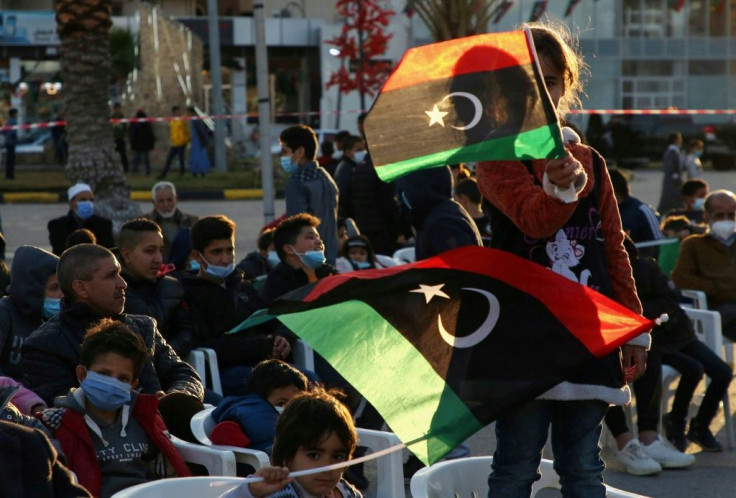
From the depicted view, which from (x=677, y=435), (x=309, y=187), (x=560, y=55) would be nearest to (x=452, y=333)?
(x=560, y=55)

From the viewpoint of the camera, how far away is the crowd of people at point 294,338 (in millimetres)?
4043

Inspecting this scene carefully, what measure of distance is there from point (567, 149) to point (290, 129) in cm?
620

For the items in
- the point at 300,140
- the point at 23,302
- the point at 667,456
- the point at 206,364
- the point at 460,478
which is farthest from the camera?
the point at 300,140

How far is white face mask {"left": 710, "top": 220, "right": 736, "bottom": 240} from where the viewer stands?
31.4ft

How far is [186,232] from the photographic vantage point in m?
10.4

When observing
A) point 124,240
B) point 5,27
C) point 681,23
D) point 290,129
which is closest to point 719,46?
point 681,23

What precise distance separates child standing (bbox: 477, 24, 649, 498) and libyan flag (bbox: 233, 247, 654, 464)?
0.08 metres

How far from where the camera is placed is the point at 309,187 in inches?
390

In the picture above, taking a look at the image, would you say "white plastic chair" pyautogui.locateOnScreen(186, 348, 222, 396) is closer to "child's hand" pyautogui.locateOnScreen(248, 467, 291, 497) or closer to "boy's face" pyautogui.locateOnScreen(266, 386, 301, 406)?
"boy's face" pyautogui.locateOnScreen(266, 386, 301, 406)

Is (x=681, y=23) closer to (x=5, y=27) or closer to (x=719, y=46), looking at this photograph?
(x=719, y=46)

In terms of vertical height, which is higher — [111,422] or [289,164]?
[289,164]

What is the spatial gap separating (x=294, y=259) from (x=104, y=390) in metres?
3.03

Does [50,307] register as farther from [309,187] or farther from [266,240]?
[309,187]

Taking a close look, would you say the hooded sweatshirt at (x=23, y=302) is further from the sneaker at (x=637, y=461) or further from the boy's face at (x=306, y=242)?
the sneaker at (x=637, y=461)
